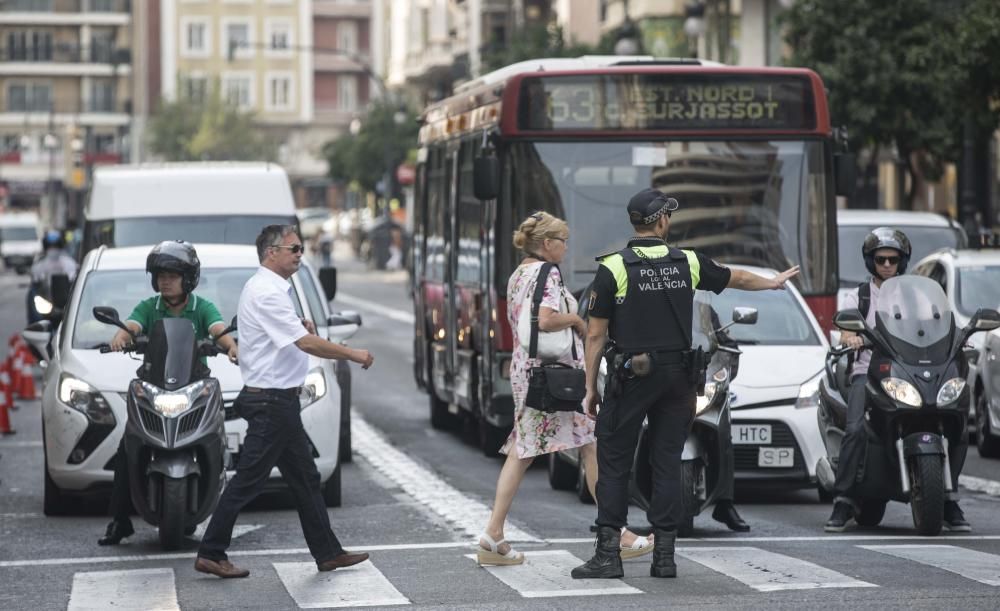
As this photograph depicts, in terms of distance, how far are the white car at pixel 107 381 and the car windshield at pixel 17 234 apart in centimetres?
6598

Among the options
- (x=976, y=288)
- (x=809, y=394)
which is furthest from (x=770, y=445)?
(x=976, y=288)

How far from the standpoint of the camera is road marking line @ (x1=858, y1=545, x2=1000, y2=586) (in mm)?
9875

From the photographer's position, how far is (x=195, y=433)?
11.3 m

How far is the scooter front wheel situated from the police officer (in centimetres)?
181

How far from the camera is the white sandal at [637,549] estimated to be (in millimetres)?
10734

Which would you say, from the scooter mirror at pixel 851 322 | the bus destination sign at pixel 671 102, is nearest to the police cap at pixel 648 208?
the scooter mirror at pixel 851 322

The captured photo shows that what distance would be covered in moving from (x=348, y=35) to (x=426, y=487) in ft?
363

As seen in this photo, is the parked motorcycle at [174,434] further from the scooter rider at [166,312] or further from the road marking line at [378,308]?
the road marking line at [378,308]

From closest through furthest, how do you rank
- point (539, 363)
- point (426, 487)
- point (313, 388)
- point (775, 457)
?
point (539, 363), point (313, 388), point (775, 457), point (426, 487)

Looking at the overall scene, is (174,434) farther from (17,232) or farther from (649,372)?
(17,232)

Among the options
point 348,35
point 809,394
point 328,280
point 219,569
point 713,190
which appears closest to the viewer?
point 219,569

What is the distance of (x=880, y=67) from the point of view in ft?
110

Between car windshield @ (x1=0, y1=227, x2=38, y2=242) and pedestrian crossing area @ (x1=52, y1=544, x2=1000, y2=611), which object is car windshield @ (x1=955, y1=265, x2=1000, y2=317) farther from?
car windshield @ (x1=0, y1=227, x2=38, y2=242)

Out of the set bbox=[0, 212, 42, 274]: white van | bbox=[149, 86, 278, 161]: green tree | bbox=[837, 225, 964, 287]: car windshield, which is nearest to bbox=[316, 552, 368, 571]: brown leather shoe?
bbox=[837, 225, 964, 287]: car windshield
